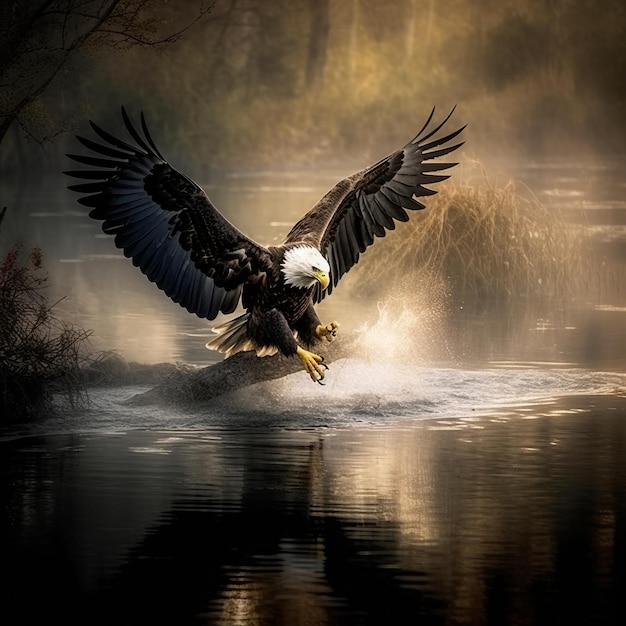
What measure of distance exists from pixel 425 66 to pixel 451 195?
30.1 metres

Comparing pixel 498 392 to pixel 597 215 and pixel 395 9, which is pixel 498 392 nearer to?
pixel 597 215

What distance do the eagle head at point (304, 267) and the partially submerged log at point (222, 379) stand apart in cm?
63

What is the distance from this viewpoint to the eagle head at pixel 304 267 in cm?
1085

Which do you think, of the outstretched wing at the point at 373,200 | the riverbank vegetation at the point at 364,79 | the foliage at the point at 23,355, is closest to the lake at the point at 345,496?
the foliage at the point at 23,355

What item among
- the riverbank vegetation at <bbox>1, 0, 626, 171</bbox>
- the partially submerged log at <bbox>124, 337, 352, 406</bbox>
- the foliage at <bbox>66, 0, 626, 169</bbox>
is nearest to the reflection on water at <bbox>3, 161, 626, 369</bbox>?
the partially submerged log at <bbox>124, 337, 352, 406</bbox>

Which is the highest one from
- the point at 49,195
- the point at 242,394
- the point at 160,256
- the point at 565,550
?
the point at 49,195

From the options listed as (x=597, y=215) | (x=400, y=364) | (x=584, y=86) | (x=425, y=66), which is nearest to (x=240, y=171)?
(x=425, y=66)

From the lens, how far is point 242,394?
11477 mm

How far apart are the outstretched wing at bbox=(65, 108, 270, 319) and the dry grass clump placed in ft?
20.7

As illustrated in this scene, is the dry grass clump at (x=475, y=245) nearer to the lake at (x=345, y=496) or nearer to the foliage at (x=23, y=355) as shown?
the lake at (x=345, y=496)

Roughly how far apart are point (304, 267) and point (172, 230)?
0.86 m

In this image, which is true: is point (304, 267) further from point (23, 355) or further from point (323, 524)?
point (323, 524)

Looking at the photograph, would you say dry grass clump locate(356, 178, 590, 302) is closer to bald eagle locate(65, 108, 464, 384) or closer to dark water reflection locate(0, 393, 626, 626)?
bald eagle locate(65, 108, 464, 384)

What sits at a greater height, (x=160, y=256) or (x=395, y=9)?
(x=395, y=9)
